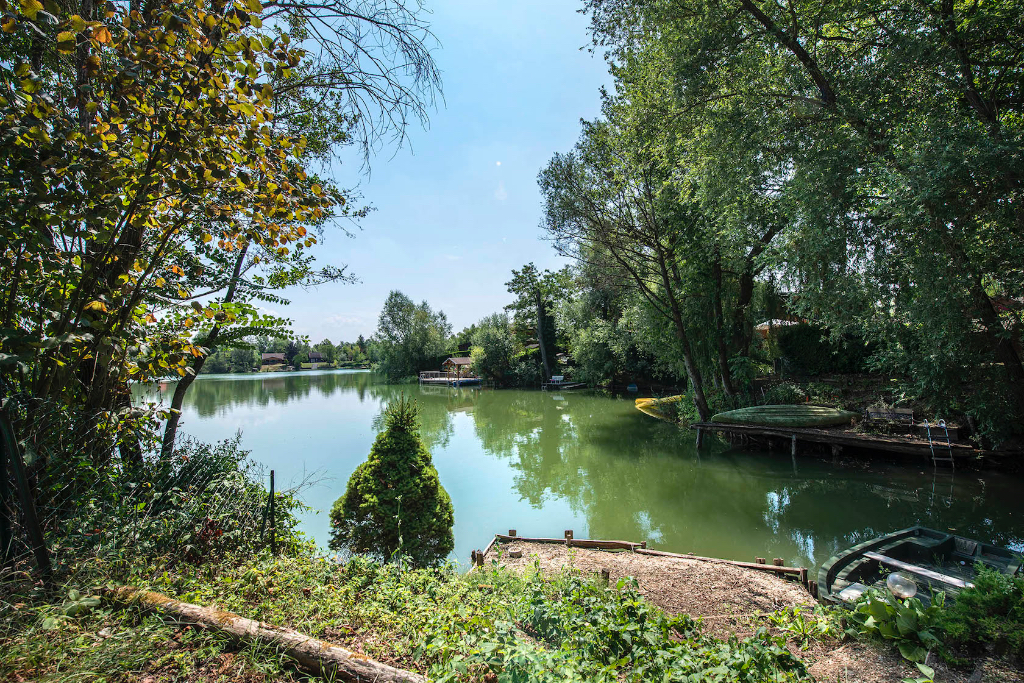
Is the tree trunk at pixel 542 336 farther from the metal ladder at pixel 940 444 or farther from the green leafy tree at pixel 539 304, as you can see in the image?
the metal ladder at pixel 940 444

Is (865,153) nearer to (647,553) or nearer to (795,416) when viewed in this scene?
(795,416)

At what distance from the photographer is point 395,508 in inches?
207

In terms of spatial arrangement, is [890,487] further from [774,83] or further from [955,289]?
[774,83]

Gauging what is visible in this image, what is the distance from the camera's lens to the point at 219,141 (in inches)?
91.7

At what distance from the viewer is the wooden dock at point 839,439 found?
9.95 meters

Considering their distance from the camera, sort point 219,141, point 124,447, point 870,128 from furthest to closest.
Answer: point 870,128 → point 124,447 → point 219,141

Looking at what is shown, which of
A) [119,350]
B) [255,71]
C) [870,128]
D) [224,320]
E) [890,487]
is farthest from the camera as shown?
[890,487]

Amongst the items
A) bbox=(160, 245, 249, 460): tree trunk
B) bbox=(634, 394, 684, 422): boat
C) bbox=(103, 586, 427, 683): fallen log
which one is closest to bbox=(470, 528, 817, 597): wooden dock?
bbox=(103, 586, 427, 683): fallen log

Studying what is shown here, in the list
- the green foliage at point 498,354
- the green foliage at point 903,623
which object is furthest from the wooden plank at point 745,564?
the green foliage at point 498,354

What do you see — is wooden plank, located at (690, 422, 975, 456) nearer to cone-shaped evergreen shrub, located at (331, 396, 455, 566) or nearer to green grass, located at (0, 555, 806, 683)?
green grass, located at (0, 555, 806, 683)

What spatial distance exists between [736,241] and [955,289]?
5.51m

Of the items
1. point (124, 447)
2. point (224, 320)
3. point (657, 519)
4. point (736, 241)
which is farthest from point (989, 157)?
point (124, 447)

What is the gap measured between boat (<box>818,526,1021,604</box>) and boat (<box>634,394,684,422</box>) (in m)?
12.7

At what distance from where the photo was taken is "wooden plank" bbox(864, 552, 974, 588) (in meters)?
4.15
